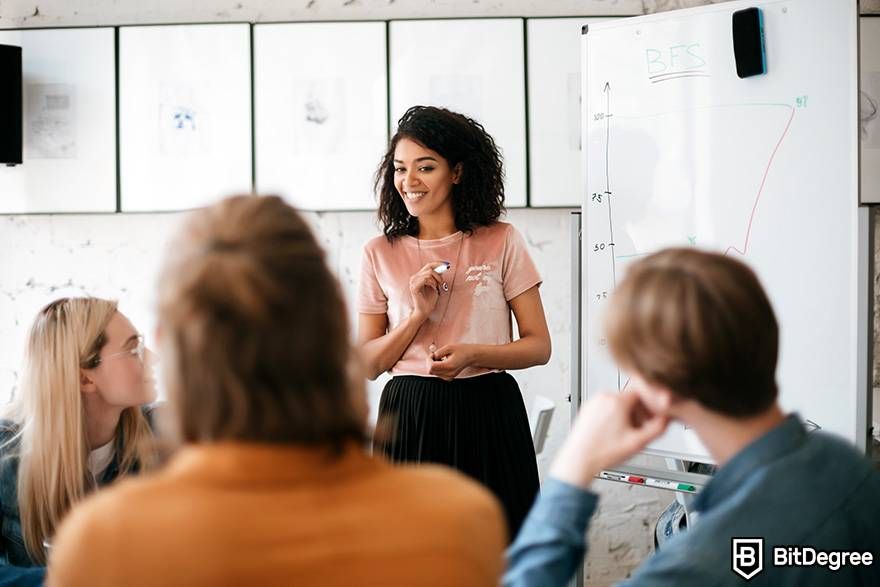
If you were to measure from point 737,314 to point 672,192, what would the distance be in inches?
52.7

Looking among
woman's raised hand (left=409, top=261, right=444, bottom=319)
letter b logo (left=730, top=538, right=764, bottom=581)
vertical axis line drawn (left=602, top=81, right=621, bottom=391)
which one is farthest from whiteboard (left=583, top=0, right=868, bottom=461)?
letter b logo (left=730, top=538, right=764, bottom=581)

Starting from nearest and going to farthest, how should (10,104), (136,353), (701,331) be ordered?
(701,331) → (136,353) → (10,104)

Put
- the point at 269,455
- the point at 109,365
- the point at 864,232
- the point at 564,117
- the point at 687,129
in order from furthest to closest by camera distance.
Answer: the point at 564,117
the point at 687,129
the point at 864,232
the point at 109,365
the point at 269,455

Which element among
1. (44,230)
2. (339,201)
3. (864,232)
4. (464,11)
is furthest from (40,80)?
(864,232)

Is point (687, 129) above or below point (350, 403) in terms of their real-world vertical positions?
above

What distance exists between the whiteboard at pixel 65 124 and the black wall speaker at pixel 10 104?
10 cm

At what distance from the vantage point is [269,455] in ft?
2.44

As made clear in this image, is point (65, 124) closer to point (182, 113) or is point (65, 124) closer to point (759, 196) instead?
point (182, 113)

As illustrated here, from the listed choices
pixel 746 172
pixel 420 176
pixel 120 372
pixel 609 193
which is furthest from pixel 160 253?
pixel 746 172

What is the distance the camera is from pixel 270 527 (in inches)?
27.9

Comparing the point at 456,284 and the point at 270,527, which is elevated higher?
the point at 456,284

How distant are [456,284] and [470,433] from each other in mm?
Result: 353

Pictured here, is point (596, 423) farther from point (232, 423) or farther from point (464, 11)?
point (464, 11)

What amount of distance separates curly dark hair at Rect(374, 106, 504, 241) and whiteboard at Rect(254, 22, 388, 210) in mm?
846
